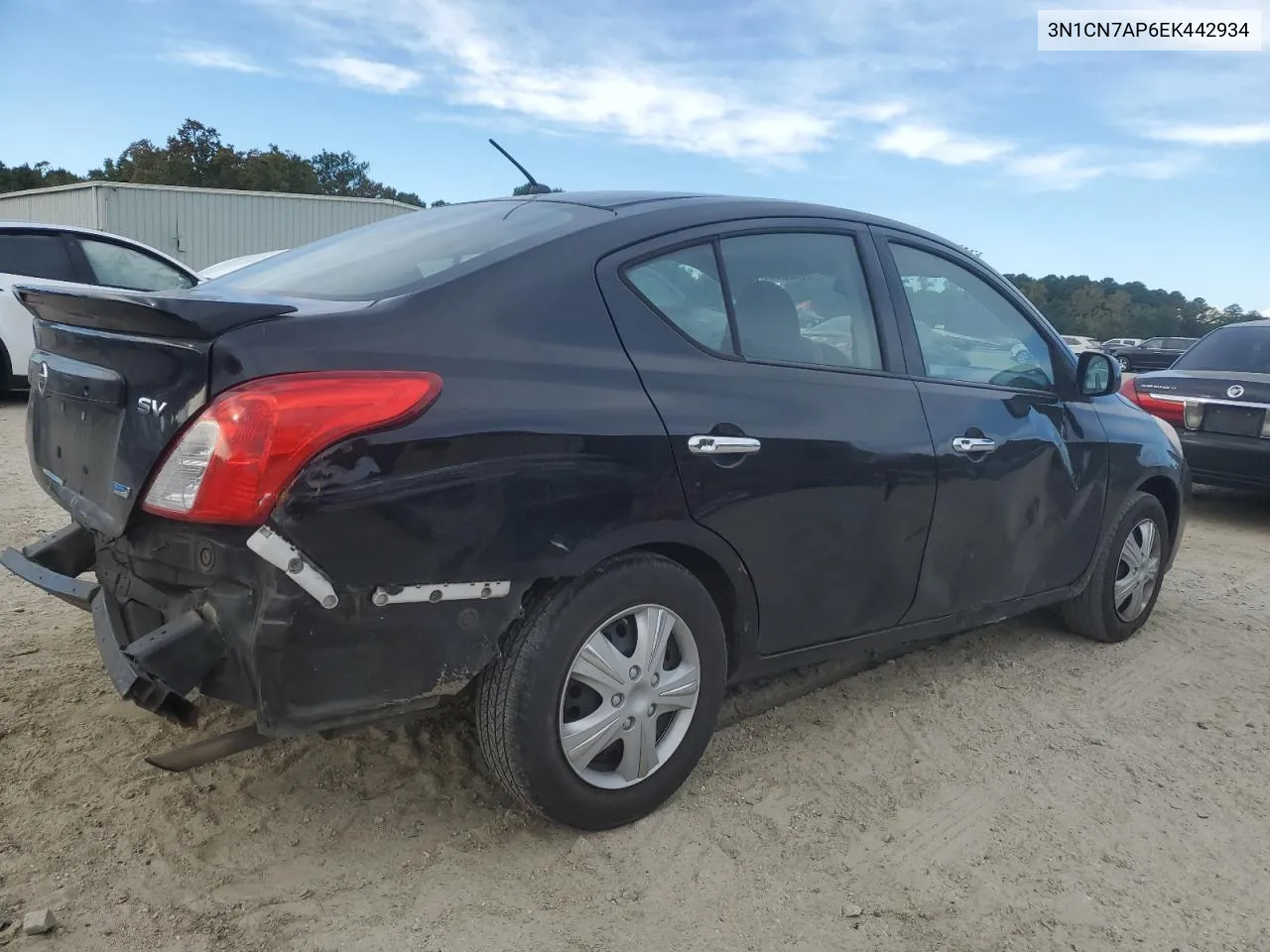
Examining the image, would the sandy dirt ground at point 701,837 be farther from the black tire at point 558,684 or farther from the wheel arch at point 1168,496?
the wheel arch at point 1168,496

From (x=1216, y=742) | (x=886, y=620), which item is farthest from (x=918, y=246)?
(x=1216, y=742)

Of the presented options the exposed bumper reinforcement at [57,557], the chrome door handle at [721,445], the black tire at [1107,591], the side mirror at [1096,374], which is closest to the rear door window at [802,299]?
the chrome door handle at [721,445]

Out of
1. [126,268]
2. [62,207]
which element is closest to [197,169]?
[62,207]

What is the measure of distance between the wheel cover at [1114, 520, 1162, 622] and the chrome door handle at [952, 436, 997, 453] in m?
1.29

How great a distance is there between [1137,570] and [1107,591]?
0.85 ft

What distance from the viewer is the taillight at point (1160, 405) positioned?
24.6 feet

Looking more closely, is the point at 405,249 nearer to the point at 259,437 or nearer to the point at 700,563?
the point at 259,437

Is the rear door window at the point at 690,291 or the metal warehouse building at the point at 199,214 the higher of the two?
the metal warehouse building at the point at 199,214

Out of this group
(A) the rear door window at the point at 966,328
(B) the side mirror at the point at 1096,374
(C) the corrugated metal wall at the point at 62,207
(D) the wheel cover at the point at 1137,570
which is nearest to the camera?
(A) the rear door window at the point at 966,328

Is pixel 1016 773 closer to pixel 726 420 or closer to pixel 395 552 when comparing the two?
pixel 726 420

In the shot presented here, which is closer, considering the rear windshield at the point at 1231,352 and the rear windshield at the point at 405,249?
the rear windshield at the point at 405,249

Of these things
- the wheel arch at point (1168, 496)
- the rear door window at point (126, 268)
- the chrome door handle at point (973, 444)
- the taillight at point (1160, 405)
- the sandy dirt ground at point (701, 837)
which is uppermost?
the rear door window at point (126, 268)

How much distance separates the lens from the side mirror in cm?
400

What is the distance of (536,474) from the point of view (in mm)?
2334
